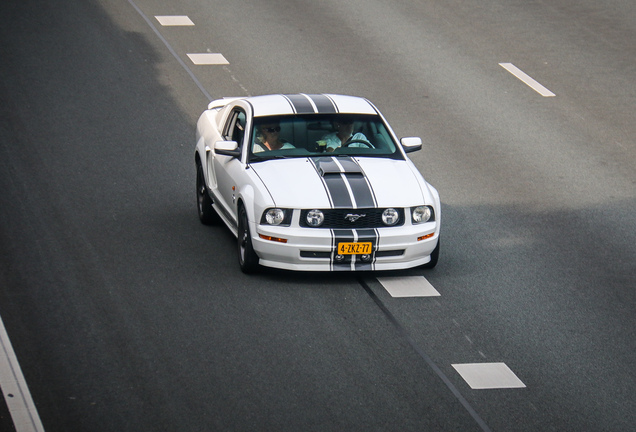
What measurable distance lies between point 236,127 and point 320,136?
1.05m

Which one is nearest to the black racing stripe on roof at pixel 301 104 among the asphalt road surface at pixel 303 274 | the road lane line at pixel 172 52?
the asphalt road surface at pixel 303 274

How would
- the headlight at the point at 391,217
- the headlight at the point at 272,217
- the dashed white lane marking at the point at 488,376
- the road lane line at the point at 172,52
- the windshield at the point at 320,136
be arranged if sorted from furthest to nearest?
the road lane line at the point at 172,52, the windshield at the point at 320,136, the headlight at the point at 391,217, the headlight at the point at 272,217, the dashed white lane marking at the point at 488,376

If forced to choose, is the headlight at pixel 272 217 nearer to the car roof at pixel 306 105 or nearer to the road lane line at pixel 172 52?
the car roof at pixel 306 105

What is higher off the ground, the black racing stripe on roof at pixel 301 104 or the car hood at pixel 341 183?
the black racing stripe on roof at pixel 301 104

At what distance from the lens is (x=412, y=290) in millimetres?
10461

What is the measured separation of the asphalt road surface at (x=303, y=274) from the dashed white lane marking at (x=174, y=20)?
33 cm

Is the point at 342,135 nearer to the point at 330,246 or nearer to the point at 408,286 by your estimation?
the point at 330,246

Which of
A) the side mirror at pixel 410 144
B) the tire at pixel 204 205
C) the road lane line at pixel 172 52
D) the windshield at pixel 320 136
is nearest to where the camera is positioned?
the windshield at pixel 320 136

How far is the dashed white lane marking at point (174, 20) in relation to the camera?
21.6 meters

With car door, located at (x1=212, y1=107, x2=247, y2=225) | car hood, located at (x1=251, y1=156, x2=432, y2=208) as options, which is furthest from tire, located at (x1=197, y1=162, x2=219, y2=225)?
car hood, located at (x1=251, y1=156, x2=432, y2=208)

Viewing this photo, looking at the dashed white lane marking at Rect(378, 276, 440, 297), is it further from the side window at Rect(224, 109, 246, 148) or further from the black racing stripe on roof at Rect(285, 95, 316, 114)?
the side window at Rect(224, 109, 246, 148)

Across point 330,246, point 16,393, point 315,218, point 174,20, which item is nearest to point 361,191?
point 315,218

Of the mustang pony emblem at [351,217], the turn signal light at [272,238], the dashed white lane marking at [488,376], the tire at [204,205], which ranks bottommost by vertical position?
the tire at [204,205]

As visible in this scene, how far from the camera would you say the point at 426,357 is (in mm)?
8898
